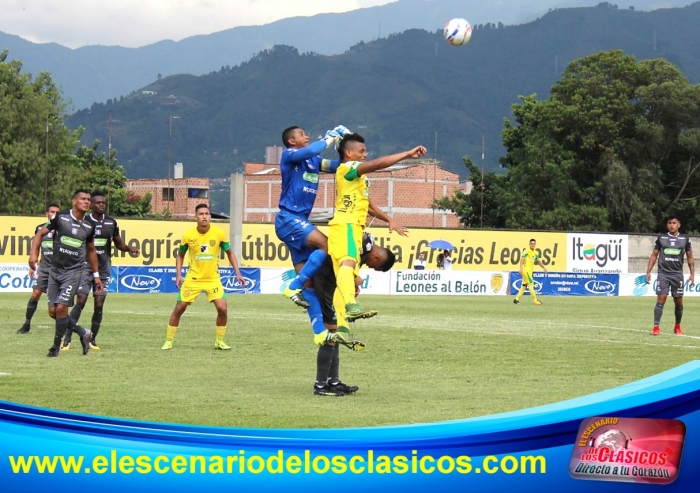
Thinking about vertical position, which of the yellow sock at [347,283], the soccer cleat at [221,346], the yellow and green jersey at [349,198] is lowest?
the soccer cleat at [221,346]

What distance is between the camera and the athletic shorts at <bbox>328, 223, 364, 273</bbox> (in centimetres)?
1058

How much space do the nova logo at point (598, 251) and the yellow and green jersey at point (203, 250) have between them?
3784cm

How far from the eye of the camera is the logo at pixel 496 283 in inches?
1762

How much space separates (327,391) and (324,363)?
0.28 meters

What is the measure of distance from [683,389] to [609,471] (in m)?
0.35

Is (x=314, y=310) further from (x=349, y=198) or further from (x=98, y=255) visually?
(x=98, y=255)

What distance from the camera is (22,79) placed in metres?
69.3

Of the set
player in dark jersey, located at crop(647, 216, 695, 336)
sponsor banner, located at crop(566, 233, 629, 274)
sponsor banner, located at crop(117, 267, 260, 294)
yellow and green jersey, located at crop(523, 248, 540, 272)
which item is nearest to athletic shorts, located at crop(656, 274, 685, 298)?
player in dark jersey, located at crop(647, 216, 695, 336)

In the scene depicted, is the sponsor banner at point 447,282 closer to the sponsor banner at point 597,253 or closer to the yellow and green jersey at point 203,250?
the sponsor banner at point 597,253

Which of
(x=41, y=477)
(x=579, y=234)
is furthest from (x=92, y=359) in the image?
(x=579, y=234)

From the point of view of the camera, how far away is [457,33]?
824 inches

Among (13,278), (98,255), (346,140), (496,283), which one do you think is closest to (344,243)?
(346,140)

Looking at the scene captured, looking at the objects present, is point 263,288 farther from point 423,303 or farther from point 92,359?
point 92,359

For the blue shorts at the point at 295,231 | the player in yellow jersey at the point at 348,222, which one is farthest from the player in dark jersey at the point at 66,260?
the player in yellow jersey at the point at 348,222
